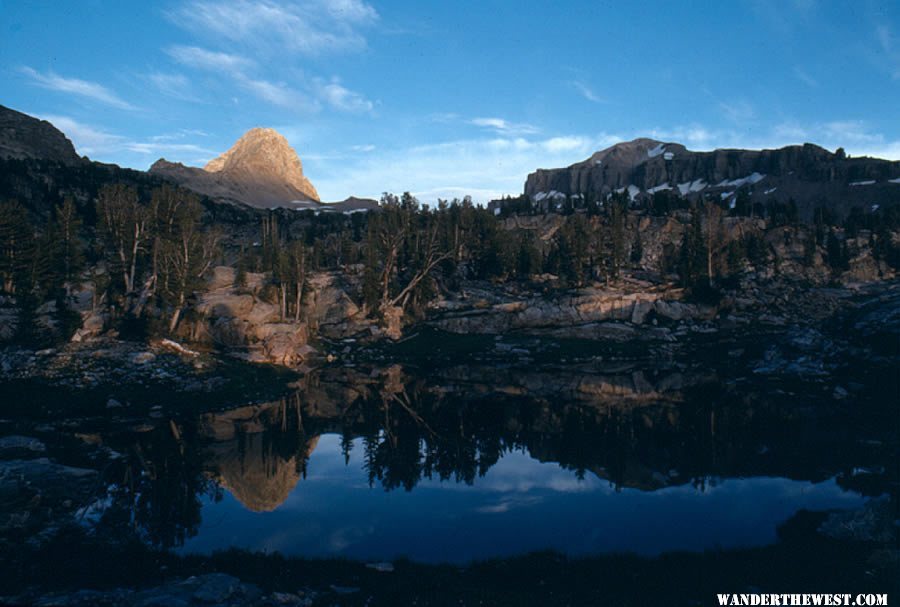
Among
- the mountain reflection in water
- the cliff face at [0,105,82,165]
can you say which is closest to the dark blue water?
the mountain reflection in water

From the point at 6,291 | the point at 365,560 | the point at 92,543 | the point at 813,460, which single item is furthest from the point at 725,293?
the point at 6,291

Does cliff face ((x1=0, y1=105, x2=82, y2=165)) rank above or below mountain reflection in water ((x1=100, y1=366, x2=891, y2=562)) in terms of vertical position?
above

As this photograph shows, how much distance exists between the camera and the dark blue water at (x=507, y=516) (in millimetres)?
17047

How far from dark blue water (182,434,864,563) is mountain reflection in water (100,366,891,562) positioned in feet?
0.27

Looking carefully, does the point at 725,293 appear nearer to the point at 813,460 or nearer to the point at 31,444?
the point at 813,460

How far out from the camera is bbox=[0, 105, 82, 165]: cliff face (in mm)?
161625

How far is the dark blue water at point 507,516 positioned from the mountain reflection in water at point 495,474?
0.27 feet

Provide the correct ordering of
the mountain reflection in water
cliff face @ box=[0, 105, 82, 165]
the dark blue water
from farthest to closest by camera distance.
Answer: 1. cliff face @ box=[0, 105, 82, 165]
2. the mountain reflection in water
3. the dark blue water

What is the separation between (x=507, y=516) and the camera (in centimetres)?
1980

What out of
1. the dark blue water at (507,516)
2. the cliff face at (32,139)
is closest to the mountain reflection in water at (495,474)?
the dark blue water at (507,516)

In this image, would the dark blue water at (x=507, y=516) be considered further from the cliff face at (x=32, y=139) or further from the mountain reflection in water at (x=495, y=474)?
the cliff face at (x=32, y=139)

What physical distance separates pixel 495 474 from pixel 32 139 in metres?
211

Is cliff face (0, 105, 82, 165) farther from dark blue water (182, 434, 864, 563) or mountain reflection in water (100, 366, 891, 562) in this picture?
dark blue water (182, 434, 864, 563)

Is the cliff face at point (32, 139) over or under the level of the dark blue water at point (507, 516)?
over
